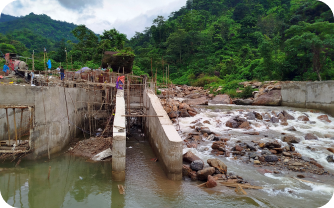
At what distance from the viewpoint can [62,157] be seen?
8812mm

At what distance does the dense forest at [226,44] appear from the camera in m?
22.4

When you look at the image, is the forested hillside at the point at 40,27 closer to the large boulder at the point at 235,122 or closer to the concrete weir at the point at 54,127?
the concrete weir at the point at 54,127

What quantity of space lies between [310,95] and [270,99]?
3410mm

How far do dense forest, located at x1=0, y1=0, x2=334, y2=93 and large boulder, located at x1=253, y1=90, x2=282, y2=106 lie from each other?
4955 mm

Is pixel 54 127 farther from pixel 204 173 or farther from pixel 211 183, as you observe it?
pixel 211 183

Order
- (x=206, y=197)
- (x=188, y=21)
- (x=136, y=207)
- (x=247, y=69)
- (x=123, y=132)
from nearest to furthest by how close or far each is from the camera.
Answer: (x=136, y=207), (x=206, y=197), (x=123, y=132), (x=247, y=69), (x=188, y=21)

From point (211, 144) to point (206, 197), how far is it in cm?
469

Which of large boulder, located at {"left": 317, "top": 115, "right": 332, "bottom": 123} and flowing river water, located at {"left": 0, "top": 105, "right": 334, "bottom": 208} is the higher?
large boulder, located at {"left": 317, "top": 115, "right": 332, "bottom": 123}

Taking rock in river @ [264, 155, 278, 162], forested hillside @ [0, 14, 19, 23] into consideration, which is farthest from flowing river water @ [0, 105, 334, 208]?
forested hillside @ [0, 14, 19, 23]

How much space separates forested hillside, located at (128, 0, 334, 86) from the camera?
2195 cm

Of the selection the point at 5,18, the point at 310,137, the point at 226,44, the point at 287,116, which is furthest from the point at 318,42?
the point at 5,18

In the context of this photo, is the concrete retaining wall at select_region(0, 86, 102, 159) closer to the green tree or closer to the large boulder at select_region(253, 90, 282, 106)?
the large boulder at select_region(253, 90, 282, 106)

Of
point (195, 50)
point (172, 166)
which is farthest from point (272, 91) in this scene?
point (195, 50)

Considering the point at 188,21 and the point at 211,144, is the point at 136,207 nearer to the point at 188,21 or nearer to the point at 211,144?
the point at 211,144
